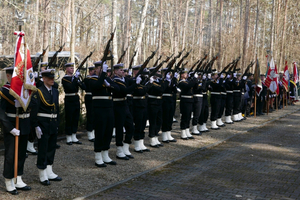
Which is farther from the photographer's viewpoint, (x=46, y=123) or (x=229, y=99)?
(x=229, y=99)

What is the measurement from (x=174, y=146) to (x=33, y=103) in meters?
5.33

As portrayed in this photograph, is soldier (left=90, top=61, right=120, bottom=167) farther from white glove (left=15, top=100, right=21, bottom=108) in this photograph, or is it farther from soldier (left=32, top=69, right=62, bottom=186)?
white glove (left=15, top=100, right=21, bottom=108)

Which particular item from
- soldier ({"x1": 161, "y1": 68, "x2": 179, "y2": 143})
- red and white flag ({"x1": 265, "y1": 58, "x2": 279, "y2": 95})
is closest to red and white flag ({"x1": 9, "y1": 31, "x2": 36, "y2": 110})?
soldier ({"x1": 161, "y1": 68, "x2": 179, "y2": 143})

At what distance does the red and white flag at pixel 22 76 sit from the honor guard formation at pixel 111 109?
0.15m

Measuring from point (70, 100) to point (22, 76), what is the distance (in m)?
3.90

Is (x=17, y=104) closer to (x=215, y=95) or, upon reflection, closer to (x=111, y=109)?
(x=111, y=109)

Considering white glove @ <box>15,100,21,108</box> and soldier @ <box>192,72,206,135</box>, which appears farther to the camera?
soldier @ <box>192,72,206,135</box>

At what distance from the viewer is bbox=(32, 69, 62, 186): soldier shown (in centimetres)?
653

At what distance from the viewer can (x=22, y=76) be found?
20.5 ft

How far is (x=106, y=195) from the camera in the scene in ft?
20.4

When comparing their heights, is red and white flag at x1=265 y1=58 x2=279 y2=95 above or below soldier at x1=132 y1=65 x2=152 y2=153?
above

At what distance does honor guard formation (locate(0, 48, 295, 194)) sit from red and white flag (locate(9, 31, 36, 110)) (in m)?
0.15

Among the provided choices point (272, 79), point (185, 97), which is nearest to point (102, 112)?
point (185, 97)

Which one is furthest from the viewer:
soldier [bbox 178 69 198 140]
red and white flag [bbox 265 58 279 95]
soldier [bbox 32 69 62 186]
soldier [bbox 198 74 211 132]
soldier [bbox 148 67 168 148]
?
red and white flag [bbox 265 58 279 95]
